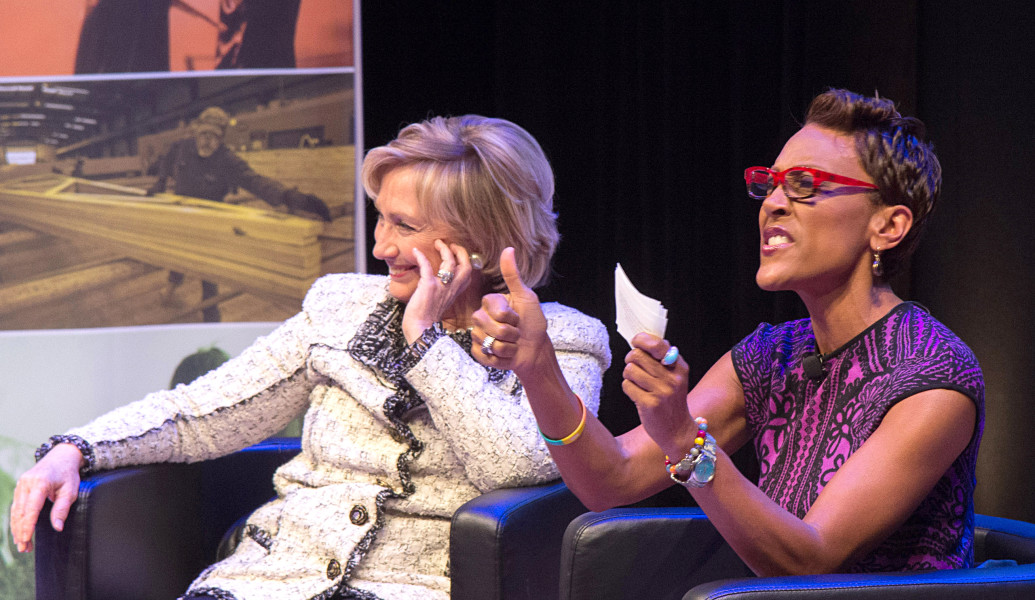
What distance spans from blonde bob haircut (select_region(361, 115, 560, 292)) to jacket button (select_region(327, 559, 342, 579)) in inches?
26.2

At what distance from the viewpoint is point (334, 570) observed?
1811mm

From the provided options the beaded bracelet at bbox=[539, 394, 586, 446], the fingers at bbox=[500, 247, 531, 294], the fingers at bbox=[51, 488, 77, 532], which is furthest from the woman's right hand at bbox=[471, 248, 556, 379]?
the fingers at bbox=[51, 488, 77, 532]

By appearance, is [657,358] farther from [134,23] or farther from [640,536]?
[134,23]

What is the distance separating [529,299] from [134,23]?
2.35 m

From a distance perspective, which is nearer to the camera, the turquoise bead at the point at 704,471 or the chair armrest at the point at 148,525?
the turquoise bead at the point at 704,471

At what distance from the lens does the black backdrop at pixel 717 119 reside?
2.44 meters

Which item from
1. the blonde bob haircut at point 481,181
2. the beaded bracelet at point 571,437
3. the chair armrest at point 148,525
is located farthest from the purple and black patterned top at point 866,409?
the chair armrest at point 148,525

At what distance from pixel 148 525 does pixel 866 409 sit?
4.63 ft

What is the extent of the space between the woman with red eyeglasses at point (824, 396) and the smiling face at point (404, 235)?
0.61 m

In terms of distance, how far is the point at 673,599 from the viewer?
1710 millimetres

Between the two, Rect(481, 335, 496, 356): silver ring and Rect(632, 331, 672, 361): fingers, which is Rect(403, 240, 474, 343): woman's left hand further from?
Rect(632, 331, 672, 361): fingers

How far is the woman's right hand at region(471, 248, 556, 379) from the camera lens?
1.28 metres

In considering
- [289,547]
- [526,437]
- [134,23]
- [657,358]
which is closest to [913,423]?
[657,358]

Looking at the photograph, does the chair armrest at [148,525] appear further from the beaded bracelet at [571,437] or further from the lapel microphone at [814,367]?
the lapel microphone at [814,367]
